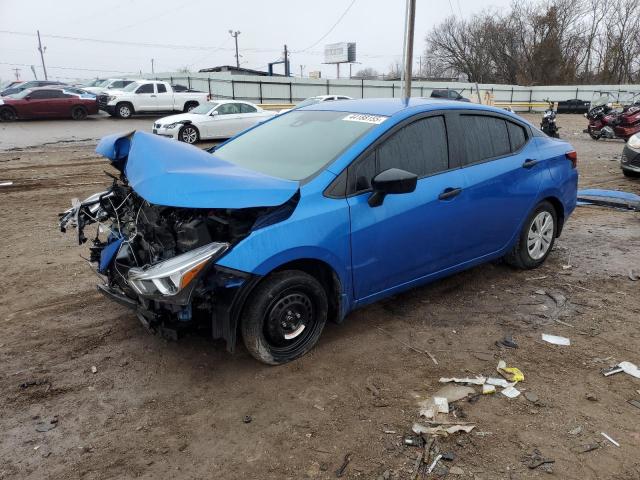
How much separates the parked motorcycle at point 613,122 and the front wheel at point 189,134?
45.2ft

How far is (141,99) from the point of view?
2548cm

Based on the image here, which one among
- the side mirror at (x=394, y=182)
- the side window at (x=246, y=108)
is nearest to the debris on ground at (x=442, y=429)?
the side mirror at (x=394, y=182)

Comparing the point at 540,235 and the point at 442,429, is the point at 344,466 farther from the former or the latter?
the point at 540,235

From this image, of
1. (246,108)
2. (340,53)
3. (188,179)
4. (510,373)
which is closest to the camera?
(188,179)

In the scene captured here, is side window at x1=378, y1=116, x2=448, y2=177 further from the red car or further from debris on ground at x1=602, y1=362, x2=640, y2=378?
the red car

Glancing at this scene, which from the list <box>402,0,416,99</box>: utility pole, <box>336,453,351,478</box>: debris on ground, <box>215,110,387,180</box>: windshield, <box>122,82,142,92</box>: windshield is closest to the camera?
<box>336,453,351,478</box>: debris on ground

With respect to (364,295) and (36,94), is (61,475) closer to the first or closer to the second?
(364,295)

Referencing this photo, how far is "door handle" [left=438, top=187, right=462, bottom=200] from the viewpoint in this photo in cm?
391

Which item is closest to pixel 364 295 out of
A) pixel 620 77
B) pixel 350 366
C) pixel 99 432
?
pixel 350 366

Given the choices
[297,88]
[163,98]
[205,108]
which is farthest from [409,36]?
[297,88]

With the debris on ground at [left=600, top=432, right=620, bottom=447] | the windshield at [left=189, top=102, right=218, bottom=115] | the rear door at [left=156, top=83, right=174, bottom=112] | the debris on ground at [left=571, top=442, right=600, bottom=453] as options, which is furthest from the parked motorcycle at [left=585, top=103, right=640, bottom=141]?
the rear door at [left=156, top=83, right=174, bottom=112]

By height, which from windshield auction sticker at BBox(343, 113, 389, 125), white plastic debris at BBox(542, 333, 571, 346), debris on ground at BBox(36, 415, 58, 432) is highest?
windshield auction sticker at BBox(343, 113, 389, 125)

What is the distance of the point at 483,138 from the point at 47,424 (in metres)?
3.94

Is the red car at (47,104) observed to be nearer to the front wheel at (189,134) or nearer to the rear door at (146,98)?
the rear door at (146,98)
